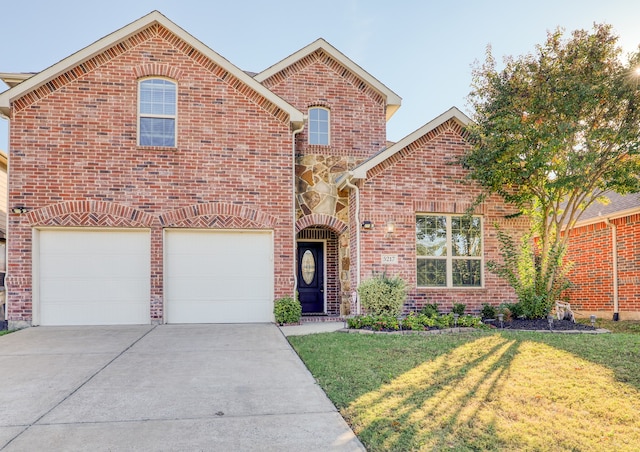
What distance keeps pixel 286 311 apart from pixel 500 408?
6672 millimetres

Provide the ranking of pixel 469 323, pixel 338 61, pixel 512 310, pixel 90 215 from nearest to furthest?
pixel 469 323, pixel 90 215, pixel 512 310, pixel 338 61

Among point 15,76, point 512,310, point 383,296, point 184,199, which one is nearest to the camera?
point 383,296

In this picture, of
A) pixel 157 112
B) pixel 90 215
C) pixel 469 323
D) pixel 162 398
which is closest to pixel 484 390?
pixel 162 398

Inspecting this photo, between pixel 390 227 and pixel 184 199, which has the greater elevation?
pixel 184 199

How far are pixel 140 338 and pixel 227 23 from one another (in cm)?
916

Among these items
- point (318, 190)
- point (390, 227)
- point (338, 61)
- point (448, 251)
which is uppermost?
point (338, 61)

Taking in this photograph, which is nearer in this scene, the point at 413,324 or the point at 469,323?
the point at 413,324

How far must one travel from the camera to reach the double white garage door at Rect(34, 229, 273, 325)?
416 inches

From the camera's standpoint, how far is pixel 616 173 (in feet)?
32.6

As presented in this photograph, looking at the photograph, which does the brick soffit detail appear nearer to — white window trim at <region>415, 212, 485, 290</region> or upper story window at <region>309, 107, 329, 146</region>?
upper story window at <region>309, 107, 329, 146</region>

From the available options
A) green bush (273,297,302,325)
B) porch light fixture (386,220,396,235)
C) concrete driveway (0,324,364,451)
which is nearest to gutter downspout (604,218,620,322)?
porch light fixture (386,220,396,235)

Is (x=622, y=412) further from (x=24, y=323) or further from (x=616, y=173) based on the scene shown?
(x=24, y=323)

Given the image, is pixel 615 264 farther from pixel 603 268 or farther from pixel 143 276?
pixel 143 276

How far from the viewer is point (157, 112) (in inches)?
440
